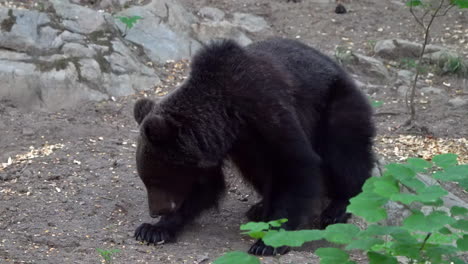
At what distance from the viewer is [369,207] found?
10.3 ft

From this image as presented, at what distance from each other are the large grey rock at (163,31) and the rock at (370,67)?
2223 millimetres

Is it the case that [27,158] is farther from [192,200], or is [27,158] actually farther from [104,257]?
[104,257]

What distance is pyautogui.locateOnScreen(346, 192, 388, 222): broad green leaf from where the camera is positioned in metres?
3.08

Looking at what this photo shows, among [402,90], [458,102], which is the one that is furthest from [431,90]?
[458,102]

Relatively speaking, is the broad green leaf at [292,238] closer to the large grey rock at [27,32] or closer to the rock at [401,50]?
the large grey rock at [27,32]

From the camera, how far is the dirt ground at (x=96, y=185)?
5.60 metres

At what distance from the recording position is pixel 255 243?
571 centimetres

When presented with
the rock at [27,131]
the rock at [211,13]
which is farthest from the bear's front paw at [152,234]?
the rock at [211,13]

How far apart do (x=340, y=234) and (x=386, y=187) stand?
31 cm

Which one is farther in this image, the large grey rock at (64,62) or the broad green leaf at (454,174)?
the large grey rock at (64,62)

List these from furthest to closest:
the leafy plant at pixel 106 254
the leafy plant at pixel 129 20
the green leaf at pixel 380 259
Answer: the leafy plant at pixel 129 20 → the leafy plant at pixel 106 254 → the green leaf at pixel 380 259

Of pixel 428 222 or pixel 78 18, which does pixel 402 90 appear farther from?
pixel 428 222

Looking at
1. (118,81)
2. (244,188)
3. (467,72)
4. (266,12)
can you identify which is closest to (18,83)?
(118,81)

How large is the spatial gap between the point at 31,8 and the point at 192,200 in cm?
466
